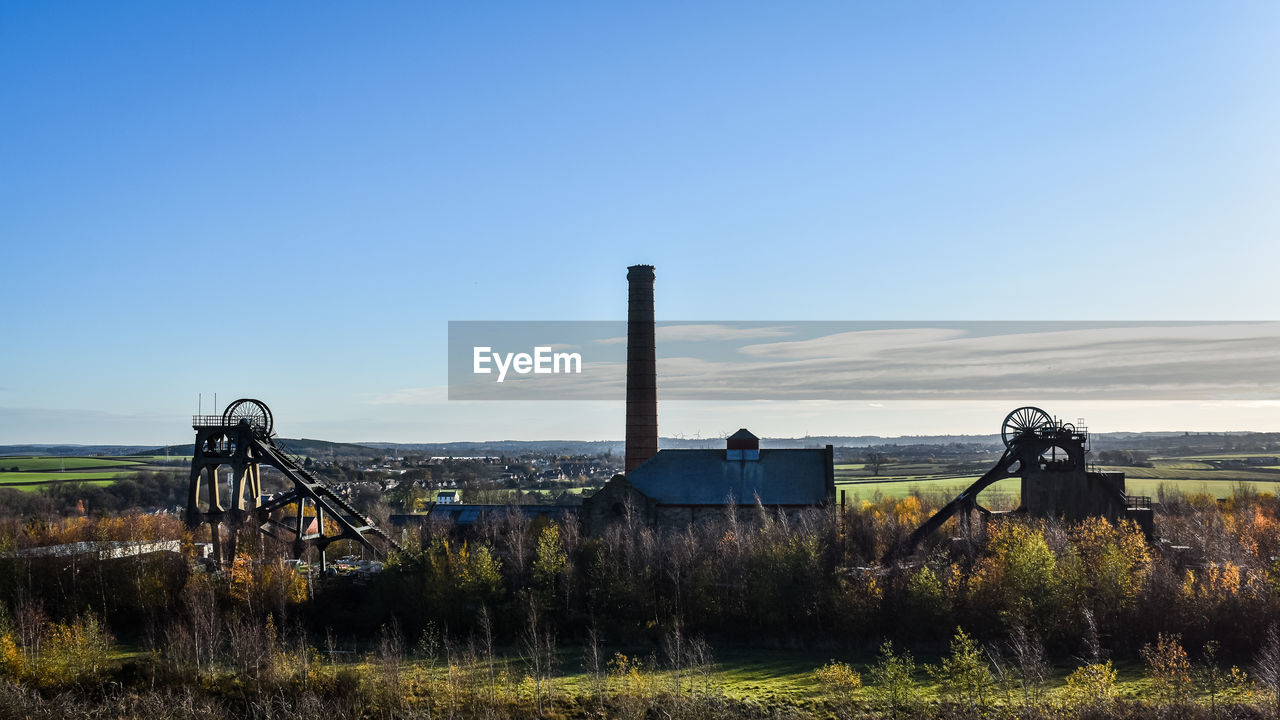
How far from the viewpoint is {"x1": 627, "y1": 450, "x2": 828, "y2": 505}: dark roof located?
5516cm

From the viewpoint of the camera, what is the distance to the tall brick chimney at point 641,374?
196ft

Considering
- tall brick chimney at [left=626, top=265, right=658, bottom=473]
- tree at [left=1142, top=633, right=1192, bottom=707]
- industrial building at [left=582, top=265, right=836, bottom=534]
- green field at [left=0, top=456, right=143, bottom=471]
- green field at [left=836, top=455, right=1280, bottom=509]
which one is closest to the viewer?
tree at [left=1142, top=633, right=1192, bottom=707]

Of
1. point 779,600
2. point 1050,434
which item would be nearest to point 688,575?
point 779,600

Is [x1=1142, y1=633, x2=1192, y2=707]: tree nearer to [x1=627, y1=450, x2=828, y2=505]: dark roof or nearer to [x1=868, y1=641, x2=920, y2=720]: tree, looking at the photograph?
[x1=868, y1=641, x2=920, y2=720]: tree

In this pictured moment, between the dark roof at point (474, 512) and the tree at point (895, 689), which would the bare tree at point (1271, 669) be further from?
the dark roof at point (474, 512)

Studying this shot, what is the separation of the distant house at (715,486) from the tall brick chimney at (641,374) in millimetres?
1990

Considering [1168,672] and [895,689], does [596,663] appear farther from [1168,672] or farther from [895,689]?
[1168,672]

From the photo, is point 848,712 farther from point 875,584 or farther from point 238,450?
point 238,450

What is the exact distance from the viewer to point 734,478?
185 ft

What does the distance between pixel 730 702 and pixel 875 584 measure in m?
11.7

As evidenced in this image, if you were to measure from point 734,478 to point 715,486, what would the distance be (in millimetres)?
1355

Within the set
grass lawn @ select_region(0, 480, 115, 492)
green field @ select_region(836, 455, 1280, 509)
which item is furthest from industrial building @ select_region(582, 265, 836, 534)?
grass lawn @ select_region(0, 480, 115, 492)

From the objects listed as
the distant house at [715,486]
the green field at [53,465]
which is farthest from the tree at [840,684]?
the green field at [53,465]

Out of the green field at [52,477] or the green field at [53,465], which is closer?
the green field at [52,477]
